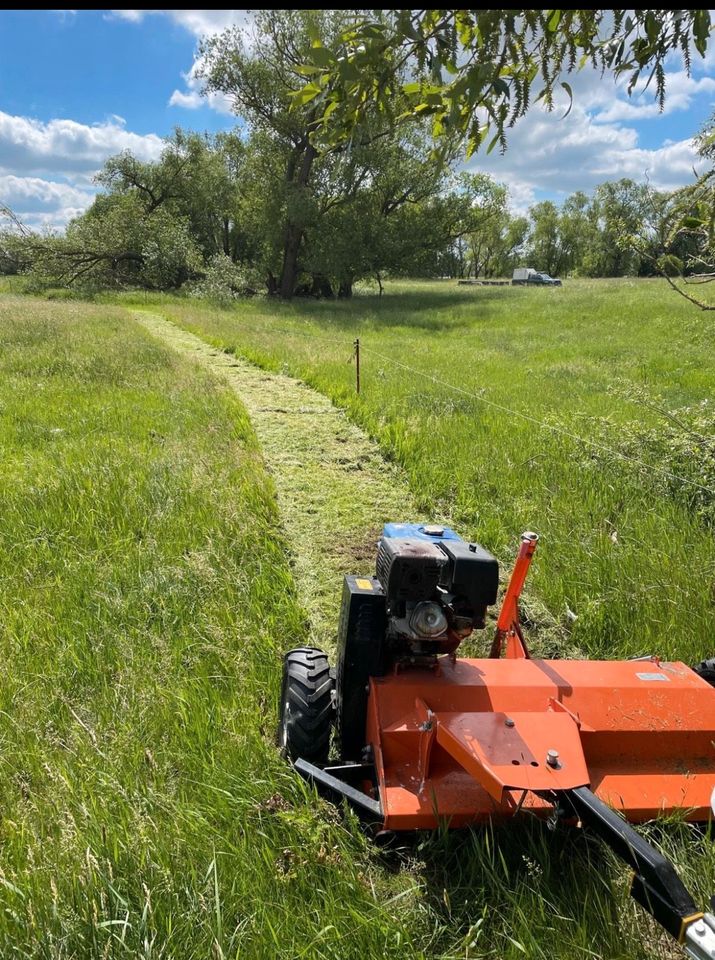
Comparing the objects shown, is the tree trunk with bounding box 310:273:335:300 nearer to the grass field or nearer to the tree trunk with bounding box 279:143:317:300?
the tree trunk with bounding box 279:143:317:300

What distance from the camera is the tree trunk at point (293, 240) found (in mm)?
28500

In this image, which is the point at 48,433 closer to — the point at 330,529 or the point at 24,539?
the point at 24,539

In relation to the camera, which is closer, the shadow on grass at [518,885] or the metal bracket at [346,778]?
the shadow on grass at [518,885]

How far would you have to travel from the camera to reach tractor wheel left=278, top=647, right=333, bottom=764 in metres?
2.23

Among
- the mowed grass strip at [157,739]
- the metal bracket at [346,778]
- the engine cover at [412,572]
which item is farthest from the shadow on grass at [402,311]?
the metal bracket at [346,778]

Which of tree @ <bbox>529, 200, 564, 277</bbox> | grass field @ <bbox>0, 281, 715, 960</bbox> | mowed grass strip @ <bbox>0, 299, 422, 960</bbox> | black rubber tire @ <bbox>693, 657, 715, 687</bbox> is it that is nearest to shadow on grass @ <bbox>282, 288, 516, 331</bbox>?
grass field @ <bbox>0, 281, 715, 960</bbox>

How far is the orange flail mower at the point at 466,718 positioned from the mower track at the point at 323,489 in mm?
939

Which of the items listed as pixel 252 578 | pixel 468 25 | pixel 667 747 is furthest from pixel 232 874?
pixel 468 25

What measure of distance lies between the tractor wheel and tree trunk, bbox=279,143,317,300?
2870cm

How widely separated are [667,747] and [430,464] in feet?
12.4

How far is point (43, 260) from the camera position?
95.4ft

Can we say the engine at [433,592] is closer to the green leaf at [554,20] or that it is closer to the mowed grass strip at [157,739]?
the mowed grass strip at [157,739]

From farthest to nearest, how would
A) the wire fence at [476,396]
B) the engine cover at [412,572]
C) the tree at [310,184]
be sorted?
the tree at [310,184] < the wire fence at [476,396] < the engine cover at [412,572]

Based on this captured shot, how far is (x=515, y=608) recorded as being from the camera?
258cm
